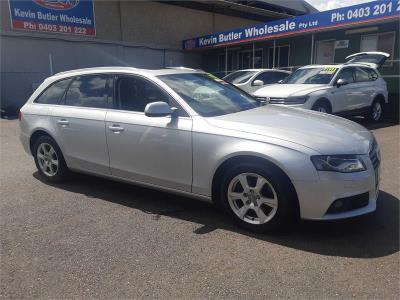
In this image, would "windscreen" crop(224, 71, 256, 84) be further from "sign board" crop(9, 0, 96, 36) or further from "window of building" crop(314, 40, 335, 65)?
"sign board" crop(9, 0, 96, 36)

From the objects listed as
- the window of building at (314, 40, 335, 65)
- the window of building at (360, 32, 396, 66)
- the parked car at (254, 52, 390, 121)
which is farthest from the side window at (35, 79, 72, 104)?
the window of building at (314, 40, 335, 65)

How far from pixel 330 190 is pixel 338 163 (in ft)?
0.82

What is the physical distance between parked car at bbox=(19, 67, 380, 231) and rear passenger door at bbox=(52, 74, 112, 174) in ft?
0.05

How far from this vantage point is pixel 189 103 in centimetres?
404

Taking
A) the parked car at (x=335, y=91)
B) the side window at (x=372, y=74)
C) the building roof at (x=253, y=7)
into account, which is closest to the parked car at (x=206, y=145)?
the parked car at (x=335, y=91)

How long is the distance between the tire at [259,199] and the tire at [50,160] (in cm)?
249

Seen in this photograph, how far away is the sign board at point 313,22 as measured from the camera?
12.4 metres

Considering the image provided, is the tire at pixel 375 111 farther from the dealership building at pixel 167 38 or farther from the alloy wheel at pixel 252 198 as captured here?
the alloy wheel at pixel 252 198

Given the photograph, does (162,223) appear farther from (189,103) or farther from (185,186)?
(189,103)

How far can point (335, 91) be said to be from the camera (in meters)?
9.70

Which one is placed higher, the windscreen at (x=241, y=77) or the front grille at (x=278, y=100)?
the windscreen at (x=241, y=77)

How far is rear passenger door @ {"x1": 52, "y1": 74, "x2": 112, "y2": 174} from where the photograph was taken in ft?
15.0

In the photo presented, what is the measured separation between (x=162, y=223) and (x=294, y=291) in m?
1.63

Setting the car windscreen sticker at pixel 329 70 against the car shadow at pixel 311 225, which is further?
the car windscreen sticker at pixel 329 70
